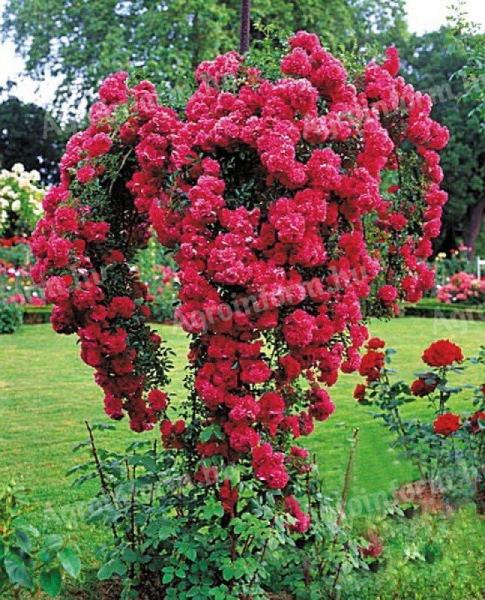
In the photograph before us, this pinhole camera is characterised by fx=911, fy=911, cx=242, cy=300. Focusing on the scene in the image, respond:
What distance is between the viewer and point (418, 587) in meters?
3.69

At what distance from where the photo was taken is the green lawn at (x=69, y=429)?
5.28 meters

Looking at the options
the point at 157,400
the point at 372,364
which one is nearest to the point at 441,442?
the point at 372,364

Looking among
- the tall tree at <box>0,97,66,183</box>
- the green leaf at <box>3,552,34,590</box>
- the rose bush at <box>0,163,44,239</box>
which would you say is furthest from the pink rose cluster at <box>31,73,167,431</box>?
the tall tree at <box>0,97,66,183</box>

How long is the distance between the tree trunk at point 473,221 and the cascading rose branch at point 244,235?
89.9 feet

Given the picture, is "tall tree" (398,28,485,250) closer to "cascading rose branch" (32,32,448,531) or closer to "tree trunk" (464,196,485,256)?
"tree trunk" (464,196,485,256)

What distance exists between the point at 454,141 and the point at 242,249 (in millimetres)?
26748

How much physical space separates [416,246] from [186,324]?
1205 mm

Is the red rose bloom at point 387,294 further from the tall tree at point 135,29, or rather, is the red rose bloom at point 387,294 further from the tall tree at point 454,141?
the tall tree at point 454,141

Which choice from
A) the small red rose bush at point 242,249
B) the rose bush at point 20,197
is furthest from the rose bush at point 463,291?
the small red rose bush at point 242,249

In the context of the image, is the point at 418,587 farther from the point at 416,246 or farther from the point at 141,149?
the point at 141,149

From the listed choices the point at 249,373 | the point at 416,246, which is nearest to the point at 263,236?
the point at 249,373

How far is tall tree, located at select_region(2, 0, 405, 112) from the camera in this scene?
21594 millimetres

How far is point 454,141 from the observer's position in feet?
93.4

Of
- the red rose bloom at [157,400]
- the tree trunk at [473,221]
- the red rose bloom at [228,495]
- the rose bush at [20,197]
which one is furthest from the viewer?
the tree trunk at [473,221]
